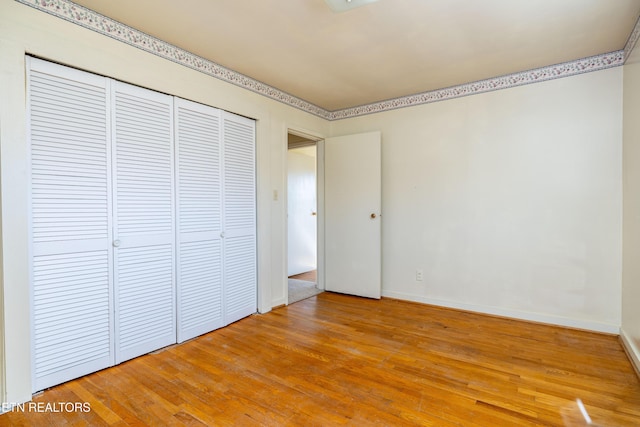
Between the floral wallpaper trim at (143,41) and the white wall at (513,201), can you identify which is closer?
the floral wallpaper trim at (143,41)

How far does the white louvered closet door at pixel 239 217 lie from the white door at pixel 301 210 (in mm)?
2057

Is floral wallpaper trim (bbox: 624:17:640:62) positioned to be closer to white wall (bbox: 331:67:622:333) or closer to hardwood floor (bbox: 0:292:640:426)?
white wall (bbox: 331:67:622:333)

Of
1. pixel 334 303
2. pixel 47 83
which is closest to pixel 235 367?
pixel 334 303

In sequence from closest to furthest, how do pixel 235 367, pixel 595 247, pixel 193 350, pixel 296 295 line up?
1. pixel 235 367
2. pixel 193 350
3. pixel 595 247
4. pixel 296 295

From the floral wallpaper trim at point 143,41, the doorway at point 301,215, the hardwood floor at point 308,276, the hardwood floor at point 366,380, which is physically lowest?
the hardwood floor at point 366,380

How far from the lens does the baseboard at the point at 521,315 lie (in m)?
2.68

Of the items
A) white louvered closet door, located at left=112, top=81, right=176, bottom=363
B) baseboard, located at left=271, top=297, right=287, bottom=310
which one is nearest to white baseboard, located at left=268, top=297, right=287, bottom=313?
baseboard, located at left=271, top=297, right=287, bottom=310

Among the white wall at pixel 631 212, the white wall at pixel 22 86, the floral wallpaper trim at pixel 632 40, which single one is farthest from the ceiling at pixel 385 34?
the white wall at pixel 631 212

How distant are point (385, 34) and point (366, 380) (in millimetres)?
2380

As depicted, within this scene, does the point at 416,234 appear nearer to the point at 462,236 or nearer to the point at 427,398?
the point at 462,236

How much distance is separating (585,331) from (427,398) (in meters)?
1.93

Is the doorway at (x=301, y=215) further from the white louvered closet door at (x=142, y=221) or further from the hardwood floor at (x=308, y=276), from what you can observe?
the white louvered closet door at (x=142, y=221)

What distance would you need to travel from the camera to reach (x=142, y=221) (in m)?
2.30

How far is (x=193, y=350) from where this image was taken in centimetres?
241
